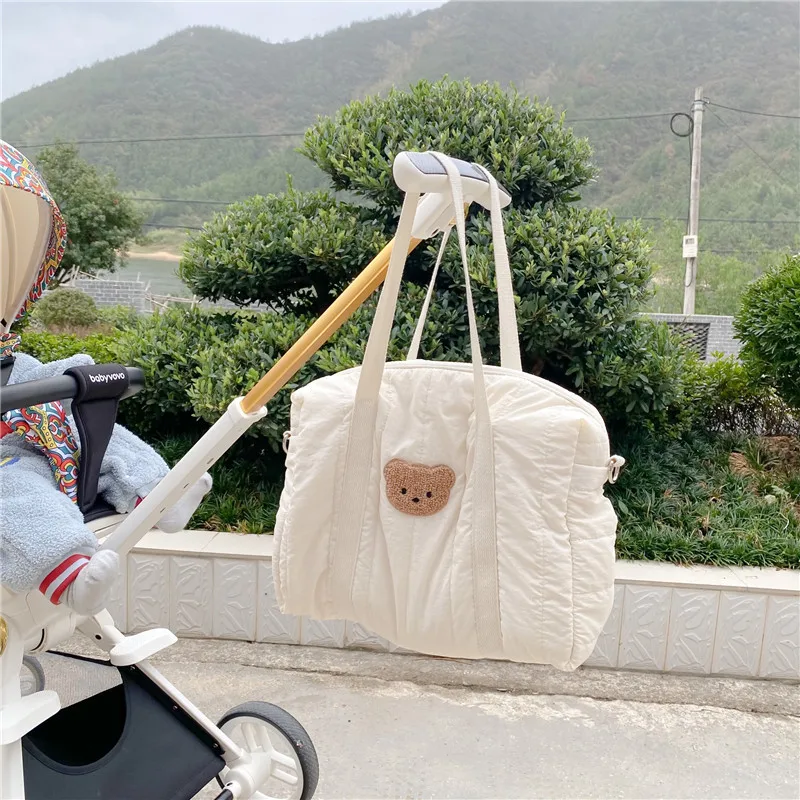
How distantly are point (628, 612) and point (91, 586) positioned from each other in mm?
1969

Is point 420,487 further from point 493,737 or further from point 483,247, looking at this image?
point 483,247

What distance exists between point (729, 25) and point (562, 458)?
70.5 metres

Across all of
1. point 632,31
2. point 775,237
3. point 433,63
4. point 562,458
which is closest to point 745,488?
point 562,458

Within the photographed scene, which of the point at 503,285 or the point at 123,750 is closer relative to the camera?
the point at 503,285

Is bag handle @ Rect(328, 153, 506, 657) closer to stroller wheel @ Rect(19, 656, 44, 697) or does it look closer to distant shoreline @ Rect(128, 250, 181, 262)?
stroller wheel @ Rect(19, 656, 44, 697)

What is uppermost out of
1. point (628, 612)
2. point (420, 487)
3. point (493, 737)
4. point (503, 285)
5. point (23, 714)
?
point (503, 285)

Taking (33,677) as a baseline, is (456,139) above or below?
above

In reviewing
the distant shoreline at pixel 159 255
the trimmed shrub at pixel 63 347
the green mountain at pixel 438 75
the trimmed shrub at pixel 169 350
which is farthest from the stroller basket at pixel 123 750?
the distant shoreline at pixel 159 255

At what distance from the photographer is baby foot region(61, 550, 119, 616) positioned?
1.12 meters

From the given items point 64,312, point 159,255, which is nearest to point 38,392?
point 64,312

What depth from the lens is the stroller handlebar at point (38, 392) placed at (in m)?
1.03

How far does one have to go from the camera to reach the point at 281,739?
5.84ft

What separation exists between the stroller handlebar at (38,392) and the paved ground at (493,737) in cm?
137

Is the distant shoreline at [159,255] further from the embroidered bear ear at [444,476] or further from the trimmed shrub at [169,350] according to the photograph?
the embroidered bear ear at [444,476]
